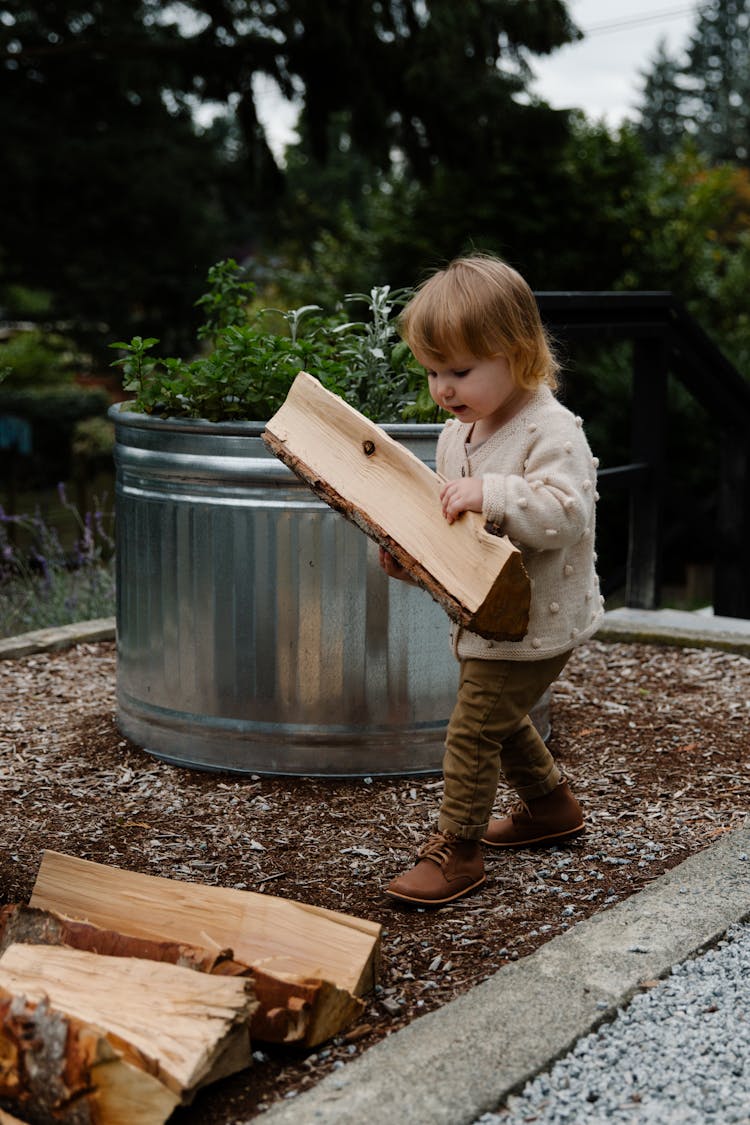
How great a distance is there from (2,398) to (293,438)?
10368 mm

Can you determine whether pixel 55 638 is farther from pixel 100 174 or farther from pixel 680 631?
pixel 100 174

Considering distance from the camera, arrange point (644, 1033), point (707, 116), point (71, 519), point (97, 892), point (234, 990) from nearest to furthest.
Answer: point (234, 990) → point (644, 1033) → point (97, 892) → point (71, 519) → point (707, 116)

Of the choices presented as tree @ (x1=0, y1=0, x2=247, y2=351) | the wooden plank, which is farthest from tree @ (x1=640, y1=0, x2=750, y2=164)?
the wooden plank

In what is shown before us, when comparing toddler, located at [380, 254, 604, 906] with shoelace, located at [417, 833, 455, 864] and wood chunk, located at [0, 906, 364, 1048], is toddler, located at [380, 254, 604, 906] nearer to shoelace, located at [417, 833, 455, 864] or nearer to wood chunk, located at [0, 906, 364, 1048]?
shoelace, located at [417, 833, 455, 864]

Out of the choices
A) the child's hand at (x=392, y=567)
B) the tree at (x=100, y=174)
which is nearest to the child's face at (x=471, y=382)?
the child's hand at (x=392, y=567)

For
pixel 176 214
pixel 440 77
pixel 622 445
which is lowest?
pixel 622 445

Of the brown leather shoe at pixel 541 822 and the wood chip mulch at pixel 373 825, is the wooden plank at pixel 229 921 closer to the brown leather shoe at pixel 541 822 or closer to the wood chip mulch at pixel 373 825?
the wood chip mulch at pixel 373 825

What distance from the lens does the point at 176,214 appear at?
11766mm

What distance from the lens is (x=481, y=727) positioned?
266 cm

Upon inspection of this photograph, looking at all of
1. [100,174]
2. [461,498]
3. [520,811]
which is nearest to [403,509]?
[461,498]

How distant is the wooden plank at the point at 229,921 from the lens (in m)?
2.19

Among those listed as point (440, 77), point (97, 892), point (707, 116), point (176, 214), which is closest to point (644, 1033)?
point (97, 892)

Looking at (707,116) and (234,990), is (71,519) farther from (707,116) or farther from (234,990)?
(707,116)

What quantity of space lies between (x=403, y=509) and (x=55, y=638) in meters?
2.74
